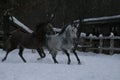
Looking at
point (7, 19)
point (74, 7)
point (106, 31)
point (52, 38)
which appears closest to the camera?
point (52, 38)

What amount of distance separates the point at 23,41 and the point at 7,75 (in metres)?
5.05

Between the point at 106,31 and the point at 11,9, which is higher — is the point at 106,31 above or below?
below

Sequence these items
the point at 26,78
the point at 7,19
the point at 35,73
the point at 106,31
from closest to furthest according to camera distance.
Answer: the point at 26,78 < the point at 35,73 < the point at 7,19 < the point at 106,31

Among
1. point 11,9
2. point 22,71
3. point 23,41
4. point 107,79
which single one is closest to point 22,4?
point 11,9

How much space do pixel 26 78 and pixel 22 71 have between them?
4.52 ft

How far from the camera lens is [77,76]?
975 centimetres

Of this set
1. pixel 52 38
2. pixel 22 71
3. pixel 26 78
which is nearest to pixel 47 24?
pixel 52 38

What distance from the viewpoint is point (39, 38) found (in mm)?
14484

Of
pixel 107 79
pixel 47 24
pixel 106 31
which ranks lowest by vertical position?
pixel 106 31

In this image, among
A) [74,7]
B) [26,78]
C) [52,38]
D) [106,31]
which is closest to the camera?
[26,78]

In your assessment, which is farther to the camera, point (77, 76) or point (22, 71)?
point (22, 71)

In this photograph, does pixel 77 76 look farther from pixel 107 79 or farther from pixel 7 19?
pixel 7 19

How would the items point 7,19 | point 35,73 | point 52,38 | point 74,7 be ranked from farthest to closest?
point 74,7 < point 7,19 < point 52,38 < point 35,73

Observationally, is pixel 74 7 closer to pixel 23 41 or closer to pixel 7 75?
pixel 23 41
